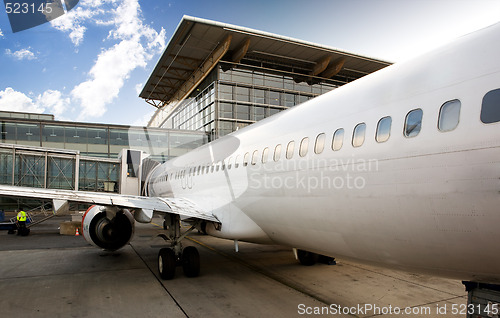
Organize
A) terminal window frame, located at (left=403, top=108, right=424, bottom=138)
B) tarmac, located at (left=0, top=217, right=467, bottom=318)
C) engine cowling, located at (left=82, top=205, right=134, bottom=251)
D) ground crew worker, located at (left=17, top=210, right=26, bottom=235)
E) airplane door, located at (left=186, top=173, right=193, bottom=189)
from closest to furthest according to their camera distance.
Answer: terminal window frame, located at (left=403, top=108, right=424, bottom=138), tarmac, located at (left=0, top=217, right=467, bottom=318), engine cowling, located at (left=82, top=205, right=134, bottom=251), airplane door, located at (left=186, top=173, right=193, bottom=189), ground crew worker, located at (left=17, top=210, right=26, bottom=235)

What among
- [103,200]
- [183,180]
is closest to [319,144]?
[103,200]

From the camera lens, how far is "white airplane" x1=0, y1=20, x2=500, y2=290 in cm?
294

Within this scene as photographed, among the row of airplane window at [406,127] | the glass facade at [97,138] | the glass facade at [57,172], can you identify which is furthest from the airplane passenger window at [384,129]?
the glass facade at [97,138]

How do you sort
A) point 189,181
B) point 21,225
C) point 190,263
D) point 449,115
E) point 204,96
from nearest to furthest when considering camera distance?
point 449,115
point 190,263
point 189,181
point 21,225
point 204,96

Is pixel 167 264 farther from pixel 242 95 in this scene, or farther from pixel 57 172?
pixel 242 95

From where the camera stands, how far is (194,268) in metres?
7.70

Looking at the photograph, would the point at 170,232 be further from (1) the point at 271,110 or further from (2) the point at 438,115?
(1) the point at 271,110

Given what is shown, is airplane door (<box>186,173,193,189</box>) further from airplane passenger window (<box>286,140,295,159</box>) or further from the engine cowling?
airplane passenger window (<box>286,140,295,159</box>)

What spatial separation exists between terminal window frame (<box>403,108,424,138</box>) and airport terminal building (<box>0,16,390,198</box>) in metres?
22.1

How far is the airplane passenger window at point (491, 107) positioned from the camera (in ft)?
9.09

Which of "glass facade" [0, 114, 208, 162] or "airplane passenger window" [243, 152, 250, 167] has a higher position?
"glass facade" [0, 114, 208, 162]

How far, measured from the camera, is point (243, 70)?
92.9ft

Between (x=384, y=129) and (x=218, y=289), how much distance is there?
4.88m

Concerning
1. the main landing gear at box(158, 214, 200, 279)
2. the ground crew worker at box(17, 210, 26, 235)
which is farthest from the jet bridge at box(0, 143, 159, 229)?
the main landing gear at box(158, 214, 200, 279)
